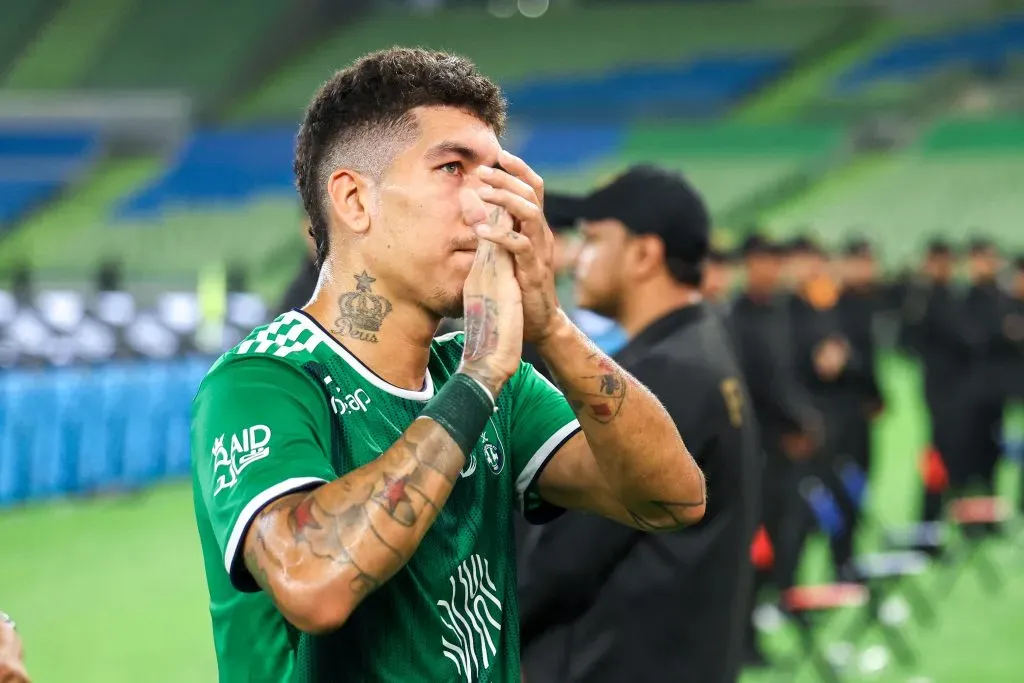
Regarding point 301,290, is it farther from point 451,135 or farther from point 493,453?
point 451,135

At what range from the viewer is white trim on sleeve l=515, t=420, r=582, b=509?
8.76ft

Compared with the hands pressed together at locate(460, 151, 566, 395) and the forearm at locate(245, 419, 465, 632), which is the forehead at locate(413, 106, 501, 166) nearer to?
the hands pressed together at locate(460, 151, 566, 395)

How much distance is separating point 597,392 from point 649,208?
5.95ft

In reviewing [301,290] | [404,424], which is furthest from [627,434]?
[301,290]

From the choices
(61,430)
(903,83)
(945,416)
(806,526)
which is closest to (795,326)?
(806,526)

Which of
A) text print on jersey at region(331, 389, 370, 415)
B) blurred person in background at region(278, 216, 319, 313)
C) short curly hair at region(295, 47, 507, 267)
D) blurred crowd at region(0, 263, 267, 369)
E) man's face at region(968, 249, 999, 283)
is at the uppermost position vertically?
blurred crowd at region(0, 263, 267, 369)

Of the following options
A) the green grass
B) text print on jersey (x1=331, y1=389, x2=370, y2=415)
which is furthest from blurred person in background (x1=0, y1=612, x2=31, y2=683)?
the green grass

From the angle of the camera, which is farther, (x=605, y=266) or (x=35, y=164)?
(x=35, y=164)

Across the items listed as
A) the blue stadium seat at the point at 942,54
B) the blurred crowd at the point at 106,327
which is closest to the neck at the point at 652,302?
the blurred crowd at the point at 106,327

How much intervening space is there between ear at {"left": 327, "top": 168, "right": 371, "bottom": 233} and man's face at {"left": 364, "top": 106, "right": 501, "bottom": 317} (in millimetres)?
19

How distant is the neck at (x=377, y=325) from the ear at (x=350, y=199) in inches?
3.3

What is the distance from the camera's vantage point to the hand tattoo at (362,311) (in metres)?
2.47

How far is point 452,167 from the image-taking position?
2412 mm

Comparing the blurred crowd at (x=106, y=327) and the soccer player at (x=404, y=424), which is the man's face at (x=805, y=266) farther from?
the soccer player at (x=404, y=424)
